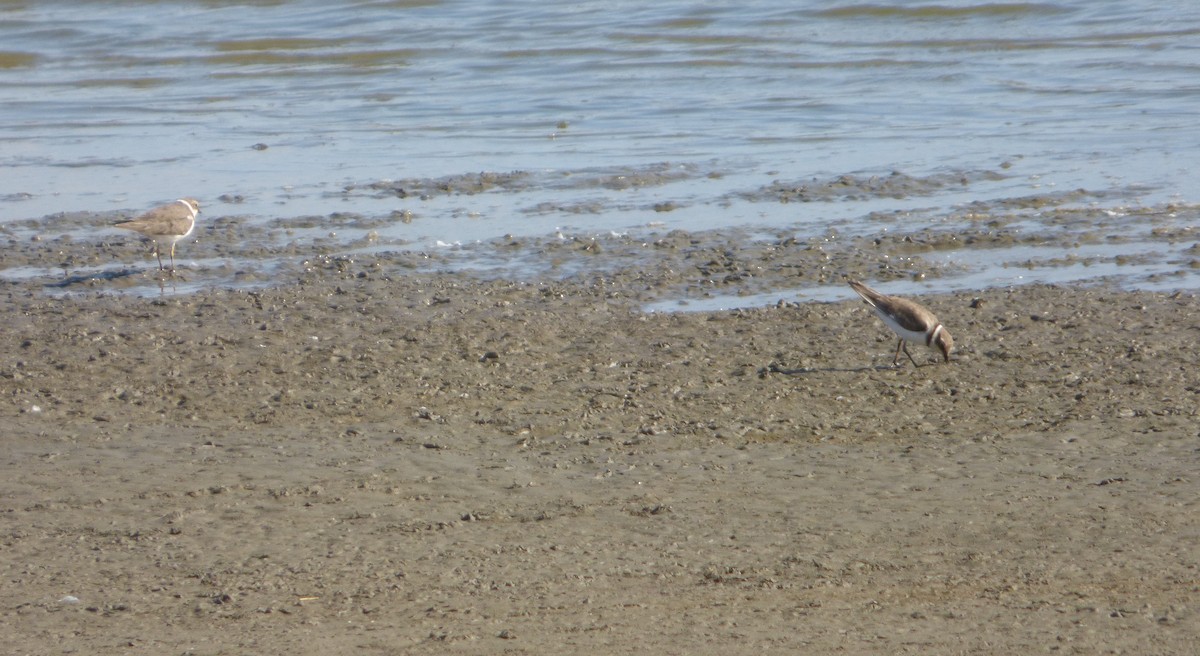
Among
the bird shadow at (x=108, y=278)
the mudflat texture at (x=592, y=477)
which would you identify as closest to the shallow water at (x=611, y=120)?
the bird shadow at (x=108, y=278)

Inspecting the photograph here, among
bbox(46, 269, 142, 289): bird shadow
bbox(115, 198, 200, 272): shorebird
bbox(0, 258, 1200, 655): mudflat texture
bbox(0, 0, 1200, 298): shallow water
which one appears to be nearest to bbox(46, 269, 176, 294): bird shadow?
bbox(46, 269, 142, 289): bird shadow

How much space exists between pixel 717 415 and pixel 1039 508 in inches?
69.4

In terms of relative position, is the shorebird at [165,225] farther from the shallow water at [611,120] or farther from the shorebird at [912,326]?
the shorebird at [912,326]

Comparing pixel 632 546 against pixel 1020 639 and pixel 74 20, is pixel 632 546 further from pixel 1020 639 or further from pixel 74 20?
pixel 74 20

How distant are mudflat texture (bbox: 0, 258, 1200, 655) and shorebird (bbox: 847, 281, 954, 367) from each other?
135 millimetres

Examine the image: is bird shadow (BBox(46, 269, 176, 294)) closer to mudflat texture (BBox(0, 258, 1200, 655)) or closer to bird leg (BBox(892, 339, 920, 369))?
mudflat texture (BBox(0, 258, 1200, 655))

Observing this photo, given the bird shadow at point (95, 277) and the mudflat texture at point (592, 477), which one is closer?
the mudflat texture at point (592, 477)

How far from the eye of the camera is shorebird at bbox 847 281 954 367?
303 inches

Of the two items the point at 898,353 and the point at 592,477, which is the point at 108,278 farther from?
the point at 898,353

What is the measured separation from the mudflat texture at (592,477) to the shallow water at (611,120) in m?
1.84

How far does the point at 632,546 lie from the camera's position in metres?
5.54

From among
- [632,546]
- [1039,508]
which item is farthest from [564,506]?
[1039,508]

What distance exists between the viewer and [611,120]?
1694 centimetres

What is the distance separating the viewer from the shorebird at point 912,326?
7.69 meters
